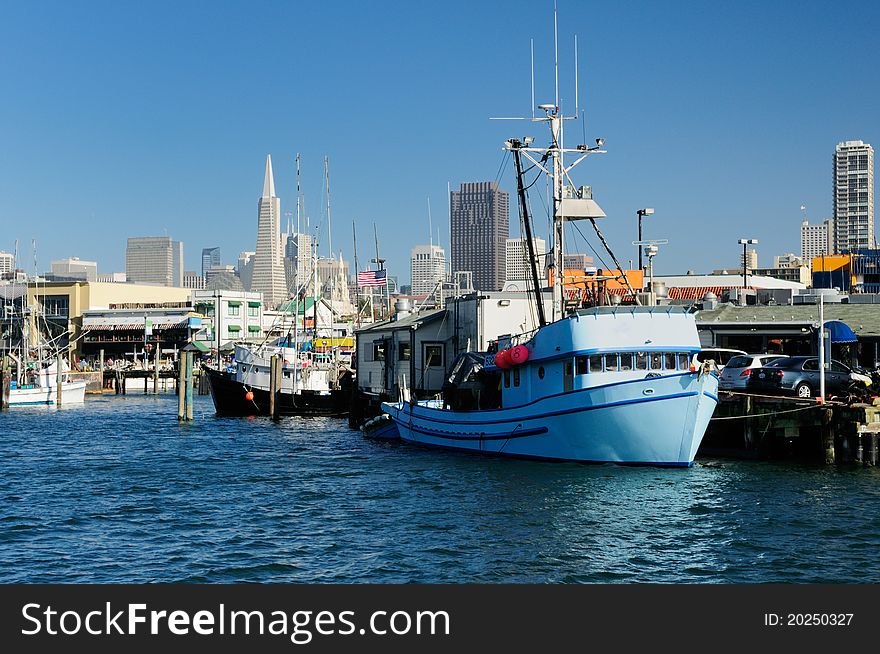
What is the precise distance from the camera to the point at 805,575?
20453mm

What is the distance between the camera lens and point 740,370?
133ft

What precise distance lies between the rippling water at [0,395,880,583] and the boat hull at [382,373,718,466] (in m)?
0.71

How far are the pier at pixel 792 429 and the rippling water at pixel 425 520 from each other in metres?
1.07

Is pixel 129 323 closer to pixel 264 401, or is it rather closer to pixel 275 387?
pixel 264 401

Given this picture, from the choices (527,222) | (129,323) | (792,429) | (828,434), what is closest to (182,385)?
(527,222)

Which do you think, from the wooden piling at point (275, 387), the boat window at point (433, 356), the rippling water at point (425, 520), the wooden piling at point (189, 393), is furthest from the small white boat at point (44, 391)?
the rippling water at point (425, 520)

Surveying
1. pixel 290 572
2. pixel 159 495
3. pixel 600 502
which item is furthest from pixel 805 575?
pixel 159 495

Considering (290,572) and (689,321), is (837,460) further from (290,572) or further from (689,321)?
(290,572)

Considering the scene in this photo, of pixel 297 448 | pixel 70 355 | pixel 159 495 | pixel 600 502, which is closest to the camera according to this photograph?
pixel 600 502

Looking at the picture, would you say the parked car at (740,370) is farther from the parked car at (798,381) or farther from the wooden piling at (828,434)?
the wooden piling at (828,434)

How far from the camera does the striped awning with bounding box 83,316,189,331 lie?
467 ft

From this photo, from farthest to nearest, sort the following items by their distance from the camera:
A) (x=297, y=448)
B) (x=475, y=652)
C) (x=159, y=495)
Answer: (x=297, y=448)
(x=159, y=495)
(x=475, y=652)

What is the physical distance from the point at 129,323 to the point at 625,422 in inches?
4732

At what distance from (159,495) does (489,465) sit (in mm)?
11274
